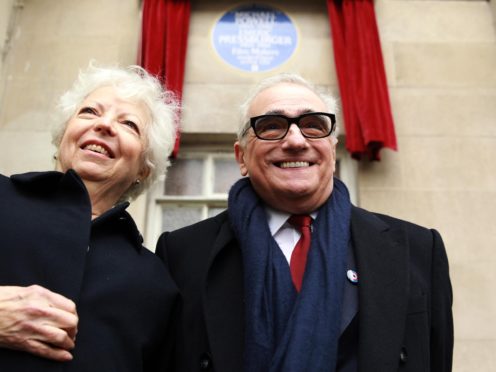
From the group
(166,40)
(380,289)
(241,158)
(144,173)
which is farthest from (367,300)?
(166,40)

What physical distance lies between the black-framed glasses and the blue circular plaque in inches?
85.5

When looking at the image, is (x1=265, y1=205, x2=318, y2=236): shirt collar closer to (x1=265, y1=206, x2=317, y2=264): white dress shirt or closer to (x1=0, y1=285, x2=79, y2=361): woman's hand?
(x1=265, y1=206, x2=317, y2=264): white dress shirt

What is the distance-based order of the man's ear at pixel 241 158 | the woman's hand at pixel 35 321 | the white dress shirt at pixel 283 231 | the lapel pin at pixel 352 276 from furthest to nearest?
the man's ear at pixel 241 158 → the white dress shirt at pixel 283 231 → the lapel pin at pixel 352 276 → the woman's hand at pixel 35 321

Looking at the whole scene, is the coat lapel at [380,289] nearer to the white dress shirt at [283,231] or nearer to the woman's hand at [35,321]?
the white dress shirt at [283,231]

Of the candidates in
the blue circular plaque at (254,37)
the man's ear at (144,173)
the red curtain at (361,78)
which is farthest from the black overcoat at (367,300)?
the blue circular plaque at (254,37)

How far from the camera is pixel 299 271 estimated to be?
1.49 m

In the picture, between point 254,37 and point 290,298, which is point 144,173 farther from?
point 254,37

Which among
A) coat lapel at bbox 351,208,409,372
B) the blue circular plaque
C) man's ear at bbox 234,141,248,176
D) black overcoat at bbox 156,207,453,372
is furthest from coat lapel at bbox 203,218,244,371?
the blue circular plaque

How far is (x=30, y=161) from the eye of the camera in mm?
3465

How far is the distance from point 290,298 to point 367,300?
23 cm

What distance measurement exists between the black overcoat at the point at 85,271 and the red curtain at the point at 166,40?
1.94 meters

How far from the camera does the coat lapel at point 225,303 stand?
1.37m

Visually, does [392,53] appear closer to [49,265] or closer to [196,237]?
[196,237]

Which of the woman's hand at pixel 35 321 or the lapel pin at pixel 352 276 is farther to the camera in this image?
the lapel pin at pixel 352 276
